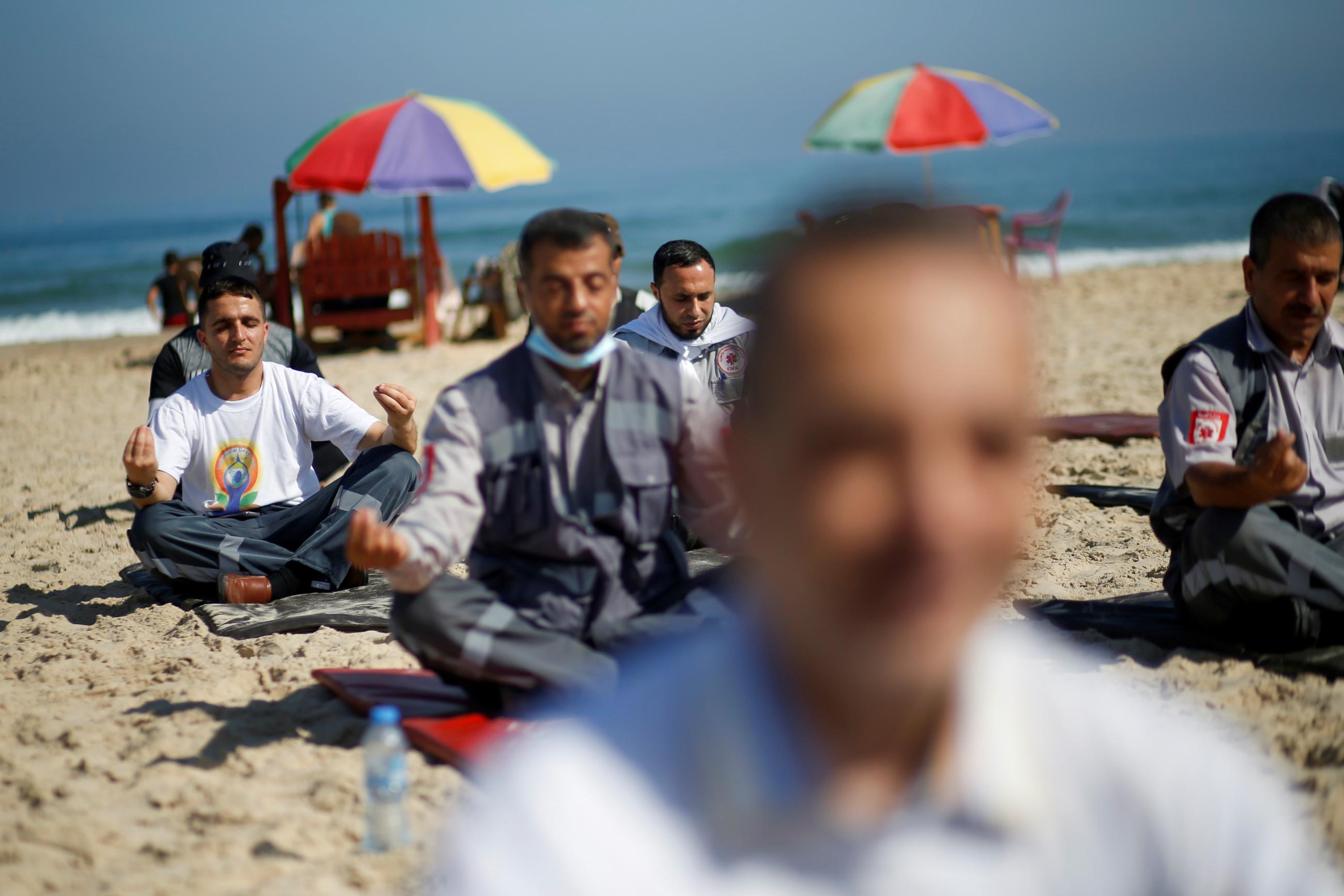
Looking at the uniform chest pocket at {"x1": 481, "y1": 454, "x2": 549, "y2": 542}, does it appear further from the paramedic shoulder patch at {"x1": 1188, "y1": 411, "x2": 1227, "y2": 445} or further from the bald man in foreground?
the bald man in foreground

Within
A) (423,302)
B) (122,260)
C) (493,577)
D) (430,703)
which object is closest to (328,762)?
(430,703)

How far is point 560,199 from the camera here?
5994cm

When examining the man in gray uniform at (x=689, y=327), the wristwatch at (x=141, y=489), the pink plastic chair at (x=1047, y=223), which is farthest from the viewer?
the pink plastic chair at (x=1047, y=223)

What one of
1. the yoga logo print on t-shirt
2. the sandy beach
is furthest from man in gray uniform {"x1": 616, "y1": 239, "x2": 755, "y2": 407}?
the yoga logo print on t-shirt

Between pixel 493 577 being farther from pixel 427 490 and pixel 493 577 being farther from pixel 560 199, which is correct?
pixel 560 199

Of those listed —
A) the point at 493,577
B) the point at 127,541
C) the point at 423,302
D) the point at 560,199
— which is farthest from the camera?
the point at 560,199

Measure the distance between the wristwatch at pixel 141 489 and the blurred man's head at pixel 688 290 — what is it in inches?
88.4

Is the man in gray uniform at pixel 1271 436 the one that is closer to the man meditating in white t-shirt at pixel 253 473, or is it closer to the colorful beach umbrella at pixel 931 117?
the man meditating in white t-shirt at pixel 253 473

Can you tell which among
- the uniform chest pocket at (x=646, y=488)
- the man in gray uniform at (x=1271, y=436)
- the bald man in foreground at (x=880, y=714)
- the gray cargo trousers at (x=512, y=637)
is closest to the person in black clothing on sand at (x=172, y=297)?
the gray cargo trousers at (x=512, y=637)

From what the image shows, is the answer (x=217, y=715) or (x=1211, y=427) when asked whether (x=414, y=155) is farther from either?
(x=1211, y=427)

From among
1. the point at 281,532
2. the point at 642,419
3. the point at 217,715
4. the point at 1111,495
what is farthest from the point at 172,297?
the point at 642,419

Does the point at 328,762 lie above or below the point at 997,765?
below

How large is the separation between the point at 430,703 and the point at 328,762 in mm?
319

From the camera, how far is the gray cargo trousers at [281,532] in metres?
4.47
